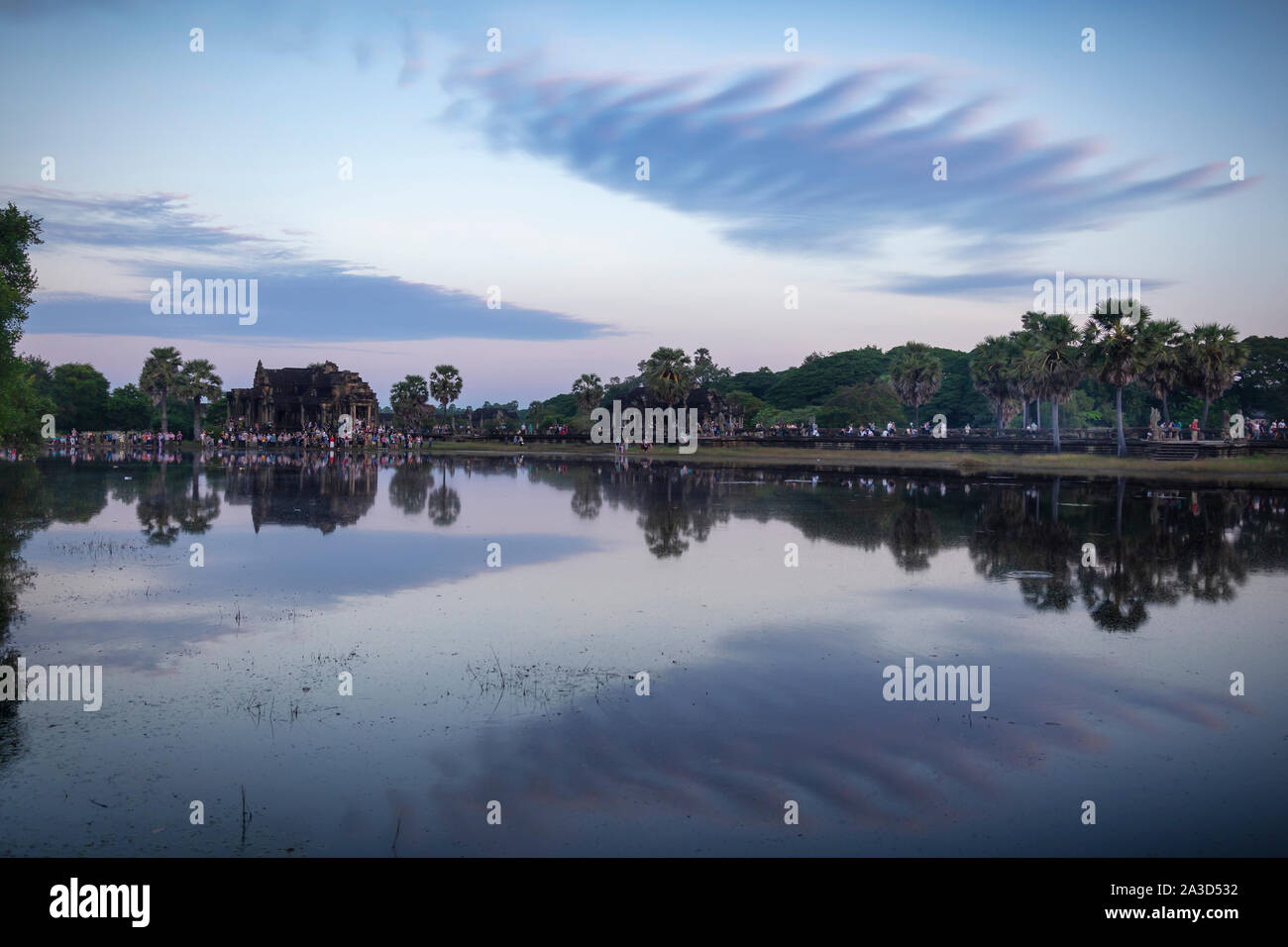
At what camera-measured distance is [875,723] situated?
989 centimetres

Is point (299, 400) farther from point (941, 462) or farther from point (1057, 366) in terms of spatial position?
point (1057, 366)

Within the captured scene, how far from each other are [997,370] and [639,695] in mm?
84321

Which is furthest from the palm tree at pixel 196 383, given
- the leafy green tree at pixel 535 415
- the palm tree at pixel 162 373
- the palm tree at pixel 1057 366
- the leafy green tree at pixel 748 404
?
the palm tree at pixel 1057 366

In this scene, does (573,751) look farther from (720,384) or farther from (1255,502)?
(720,384)

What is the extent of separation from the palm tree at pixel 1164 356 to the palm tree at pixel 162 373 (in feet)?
330

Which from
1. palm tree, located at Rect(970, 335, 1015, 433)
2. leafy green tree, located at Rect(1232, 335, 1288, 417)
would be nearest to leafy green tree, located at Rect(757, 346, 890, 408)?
palm tree, located at Rect(970, 335, 1015, 433)

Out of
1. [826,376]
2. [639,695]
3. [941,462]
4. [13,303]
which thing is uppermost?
[826,376]

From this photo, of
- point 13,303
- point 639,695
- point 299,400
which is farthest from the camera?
point 299,400

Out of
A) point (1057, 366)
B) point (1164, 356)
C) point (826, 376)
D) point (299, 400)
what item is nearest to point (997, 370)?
point (1057, 366)

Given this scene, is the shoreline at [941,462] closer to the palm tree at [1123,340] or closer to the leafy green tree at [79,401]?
the palm tree at [1123,340]

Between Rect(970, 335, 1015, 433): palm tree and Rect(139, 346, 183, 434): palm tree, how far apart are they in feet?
299

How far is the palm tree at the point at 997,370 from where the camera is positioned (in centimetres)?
8525

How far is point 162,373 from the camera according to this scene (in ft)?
342

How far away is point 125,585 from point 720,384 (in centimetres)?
14864
